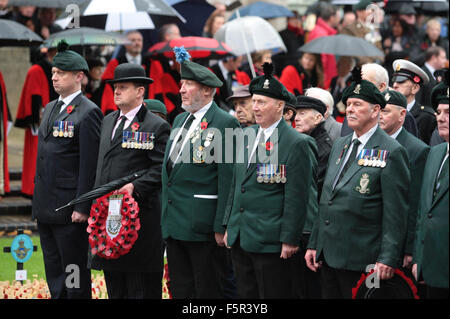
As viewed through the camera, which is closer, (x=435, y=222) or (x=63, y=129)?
(x=435, y=222)

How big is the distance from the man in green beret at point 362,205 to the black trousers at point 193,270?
101 cm

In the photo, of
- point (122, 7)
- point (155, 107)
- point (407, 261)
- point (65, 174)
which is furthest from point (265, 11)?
point (407, 261)

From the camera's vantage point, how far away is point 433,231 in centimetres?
628

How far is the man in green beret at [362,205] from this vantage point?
682cm

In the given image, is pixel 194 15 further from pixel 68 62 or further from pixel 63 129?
pixel 63 129

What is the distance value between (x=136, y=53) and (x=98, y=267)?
18.1 ft

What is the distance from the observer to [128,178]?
27.0ft

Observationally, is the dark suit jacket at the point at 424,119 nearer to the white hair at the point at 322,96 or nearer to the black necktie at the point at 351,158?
the white hair at the point at 322,96

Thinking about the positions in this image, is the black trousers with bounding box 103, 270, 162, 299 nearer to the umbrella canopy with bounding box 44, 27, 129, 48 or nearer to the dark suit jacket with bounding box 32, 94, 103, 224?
the dark suit jacket with bounding box 32, 94, 103, 224

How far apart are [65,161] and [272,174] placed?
233 centimetres

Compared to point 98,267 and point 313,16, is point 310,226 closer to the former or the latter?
point 98,267

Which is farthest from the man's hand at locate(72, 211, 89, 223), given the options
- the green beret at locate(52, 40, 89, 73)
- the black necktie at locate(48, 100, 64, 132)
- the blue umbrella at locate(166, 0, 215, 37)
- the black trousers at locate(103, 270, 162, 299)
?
the blue umbrella at locate(166, 0, 215, 37)

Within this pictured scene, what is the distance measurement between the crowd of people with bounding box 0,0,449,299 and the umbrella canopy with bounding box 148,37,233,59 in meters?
2.52
